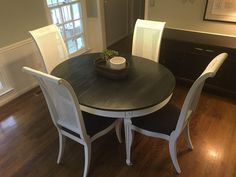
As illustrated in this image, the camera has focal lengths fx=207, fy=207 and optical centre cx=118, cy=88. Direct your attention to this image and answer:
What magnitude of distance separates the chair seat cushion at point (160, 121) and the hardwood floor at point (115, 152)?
449 millimetres

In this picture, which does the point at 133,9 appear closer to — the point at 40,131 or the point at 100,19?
the point at 100,19

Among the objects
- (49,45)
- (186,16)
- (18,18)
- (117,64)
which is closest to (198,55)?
(186,16)

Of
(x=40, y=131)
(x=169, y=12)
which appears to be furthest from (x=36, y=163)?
(x=169, y=12)

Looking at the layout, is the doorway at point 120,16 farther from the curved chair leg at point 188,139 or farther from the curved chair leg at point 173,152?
the curved chair leg at point 173,152

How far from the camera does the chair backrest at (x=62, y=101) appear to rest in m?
1.26

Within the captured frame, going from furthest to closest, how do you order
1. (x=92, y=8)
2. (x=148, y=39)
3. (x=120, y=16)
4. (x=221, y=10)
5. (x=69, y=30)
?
(x=120, y=16) < (x=92, y=8) < (x=69, y=30) < (x=221, y=10) < (x=148, y=39)

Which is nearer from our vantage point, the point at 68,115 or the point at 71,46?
the point at 68,115

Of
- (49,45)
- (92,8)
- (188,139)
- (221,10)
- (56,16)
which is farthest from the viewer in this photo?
(92,8)

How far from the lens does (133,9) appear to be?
4.79m

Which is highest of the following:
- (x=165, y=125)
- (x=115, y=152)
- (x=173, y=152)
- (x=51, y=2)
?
(x=51, y=2)

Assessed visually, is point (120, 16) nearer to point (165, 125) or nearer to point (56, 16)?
point (56, 16)

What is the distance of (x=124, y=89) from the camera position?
1.64 meters

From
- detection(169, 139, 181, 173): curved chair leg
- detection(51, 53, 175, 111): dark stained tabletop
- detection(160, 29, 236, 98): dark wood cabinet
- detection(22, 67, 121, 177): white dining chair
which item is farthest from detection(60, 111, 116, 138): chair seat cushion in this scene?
detection(160, 29, 236, 98): dark wood cabinet

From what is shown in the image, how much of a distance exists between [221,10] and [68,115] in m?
2.30
